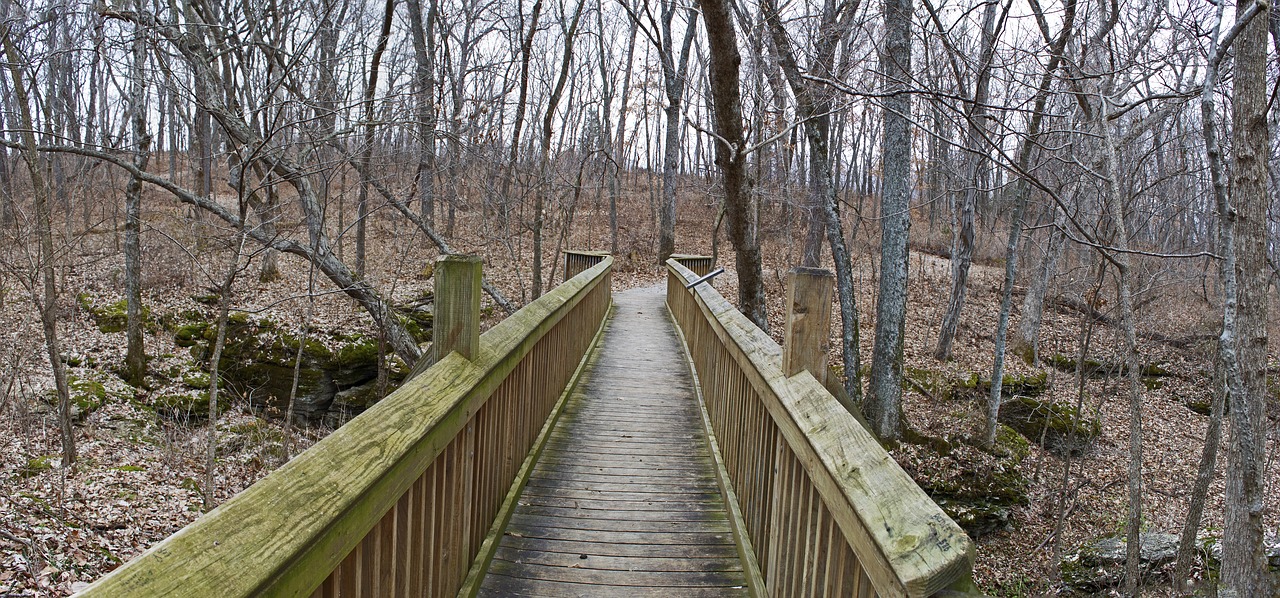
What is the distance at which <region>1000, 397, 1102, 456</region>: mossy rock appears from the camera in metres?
13.2

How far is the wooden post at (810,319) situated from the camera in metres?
2.90

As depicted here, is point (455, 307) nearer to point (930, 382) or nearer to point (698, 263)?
point (930, 382)

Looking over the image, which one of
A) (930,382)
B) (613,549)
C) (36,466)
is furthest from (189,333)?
(930,382)

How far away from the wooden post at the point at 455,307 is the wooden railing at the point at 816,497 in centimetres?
142

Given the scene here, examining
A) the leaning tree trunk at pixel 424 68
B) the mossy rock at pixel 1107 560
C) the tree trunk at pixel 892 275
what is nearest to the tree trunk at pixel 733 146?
the tree trunk at pixel 892 275

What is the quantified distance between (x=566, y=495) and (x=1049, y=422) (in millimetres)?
12450

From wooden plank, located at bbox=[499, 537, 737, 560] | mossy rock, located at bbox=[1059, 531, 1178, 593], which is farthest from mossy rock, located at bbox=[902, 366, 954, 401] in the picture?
wooden plank, located at bbox=[499, 537, 737, 560]

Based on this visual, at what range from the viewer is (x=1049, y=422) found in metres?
13.5

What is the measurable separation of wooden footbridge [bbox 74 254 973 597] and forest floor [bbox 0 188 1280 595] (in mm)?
3744

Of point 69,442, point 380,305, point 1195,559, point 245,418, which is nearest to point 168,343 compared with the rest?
point 245,418

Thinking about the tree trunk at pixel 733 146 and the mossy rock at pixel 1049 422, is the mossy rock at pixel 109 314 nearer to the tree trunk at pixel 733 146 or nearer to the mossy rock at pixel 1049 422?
the tree trunk at pixel 733 146

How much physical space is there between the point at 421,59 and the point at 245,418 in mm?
9684

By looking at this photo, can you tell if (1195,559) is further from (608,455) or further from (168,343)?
(168,343)

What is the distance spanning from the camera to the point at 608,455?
558 cm
